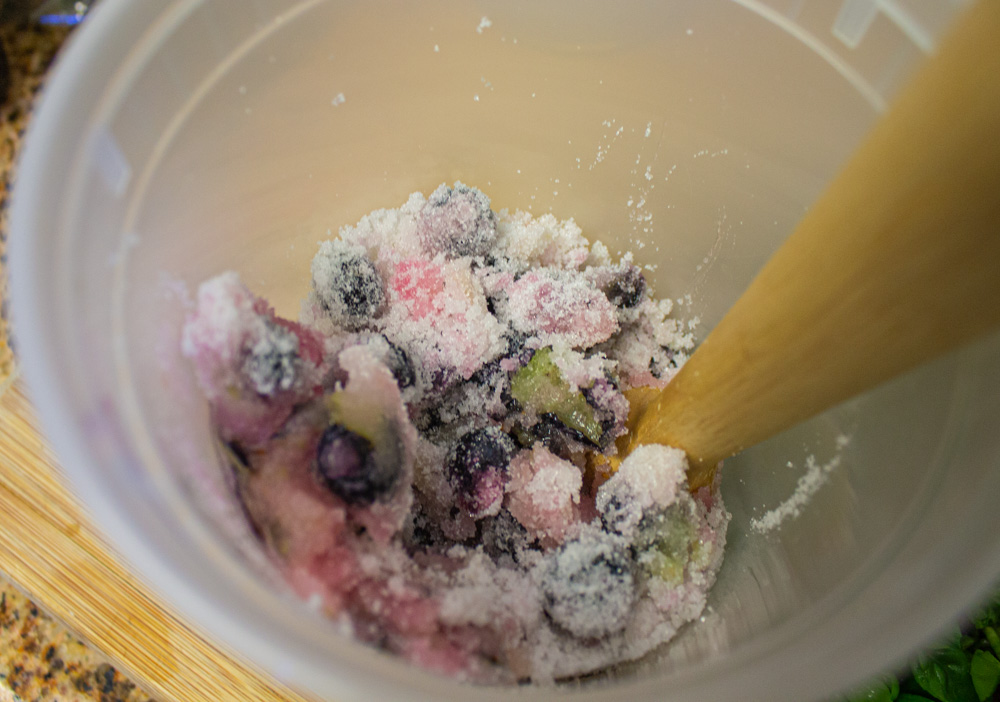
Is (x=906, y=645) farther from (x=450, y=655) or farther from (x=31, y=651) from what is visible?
(x=31, y=651)

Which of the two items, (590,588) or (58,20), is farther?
(58,20)

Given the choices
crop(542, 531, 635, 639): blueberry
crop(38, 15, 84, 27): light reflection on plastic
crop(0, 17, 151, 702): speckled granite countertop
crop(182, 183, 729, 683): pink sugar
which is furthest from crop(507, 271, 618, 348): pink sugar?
crop(38, 15, 84, 27): light reflection on plastic

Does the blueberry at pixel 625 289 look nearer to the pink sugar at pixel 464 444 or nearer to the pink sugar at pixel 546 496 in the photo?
the pink sugar at pixel 464 444

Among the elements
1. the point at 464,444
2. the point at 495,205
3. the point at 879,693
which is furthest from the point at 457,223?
the point at 879,693

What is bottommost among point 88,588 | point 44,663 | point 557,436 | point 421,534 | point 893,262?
point 44,663

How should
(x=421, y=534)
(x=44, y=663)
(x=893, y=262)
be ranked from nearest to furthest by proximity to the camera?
(x=893, y=262) → (x=421, y=534) → (x=44, y=663)

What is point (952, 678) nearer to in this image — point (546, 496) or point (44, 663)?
point (546, 496)

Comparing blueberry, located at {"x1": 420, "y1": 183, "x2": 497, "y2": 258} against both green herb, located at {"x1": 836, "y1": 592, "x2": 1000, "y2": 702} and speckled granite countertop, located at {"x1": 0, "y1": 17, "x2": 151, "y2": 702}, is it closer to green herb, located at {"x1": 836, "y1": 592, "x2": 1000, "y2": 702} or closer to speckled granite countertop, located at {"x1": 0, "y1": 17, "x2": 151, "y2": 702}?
speckled granite countertop, located at {"x1": 0, "y1": 17, "x2": 151, "y2": 702}

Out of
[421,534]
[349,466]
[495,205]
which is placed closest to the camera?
[349,466]
